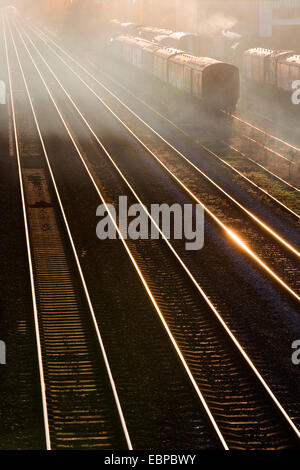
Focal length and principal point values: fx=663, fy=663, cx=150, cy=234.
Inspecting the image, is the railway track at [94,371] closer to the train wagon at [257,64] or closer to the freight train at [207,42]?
the train wagon at [257,64]

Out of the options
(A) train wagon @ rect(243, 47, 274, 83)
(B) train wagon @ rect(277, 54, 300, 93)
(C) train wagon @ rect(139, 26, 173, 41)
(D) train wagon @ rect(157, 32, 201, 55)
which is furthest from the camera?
(C) train wagon @ rect(139, 26, 173, 41)

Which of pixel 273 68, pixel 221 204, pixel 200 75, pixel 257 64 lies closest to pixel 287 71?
pixel 273 68

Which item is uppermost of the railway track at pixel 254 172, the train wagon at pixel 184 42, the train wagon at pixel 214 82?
the train wagon at pixel 184 42

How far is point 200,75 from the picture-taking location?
110ft

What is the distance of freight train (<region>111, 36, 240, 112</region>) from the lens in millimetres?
33531

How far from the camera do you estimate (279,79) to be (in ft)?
125

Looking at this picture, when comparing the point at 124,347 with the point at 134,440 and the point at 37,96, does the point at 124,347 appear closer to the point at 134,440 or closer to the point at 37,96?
the point at 134,440

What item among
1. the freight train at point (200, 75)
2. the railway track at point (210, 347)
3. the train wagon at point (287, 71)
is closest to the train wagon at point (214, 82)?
the freight train at point (200, 75)

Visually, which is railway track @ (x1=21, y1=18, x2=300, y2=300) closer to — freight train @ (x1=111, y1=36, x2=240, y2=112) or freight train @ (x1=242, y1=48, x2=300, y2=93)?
freight train @ (x1=111, y1=36, x2=240, y2=112)

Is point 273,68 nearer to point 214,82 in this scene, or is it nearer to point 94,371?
point 214,82

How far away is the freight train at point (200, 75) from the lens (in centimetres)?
3353

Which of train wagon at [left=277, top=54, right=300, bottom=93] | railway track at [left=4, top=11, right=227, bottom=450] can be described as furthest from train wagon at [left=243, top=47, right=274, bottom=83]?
railway track at [left=4, top=11, right=227, bottom=450]

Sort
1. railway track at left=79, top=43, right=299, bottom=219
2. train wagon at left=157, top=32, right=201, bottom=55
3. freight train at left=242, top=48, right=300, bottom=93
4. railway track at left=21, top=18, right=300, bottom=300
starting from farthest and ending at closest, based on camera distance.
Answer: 1. train wagon at left=157, top=32, right=201, bottom=55
2. freight train at left=242, top=48, right=300, bottom=93
3. railway track at left=79, top=43, right=299, bottom=219
4. railway track at left=21, top=18, right=300, bottom=300

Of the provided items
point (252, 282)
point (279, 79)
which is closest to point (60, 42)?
point (279, 79)
